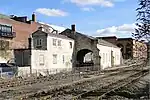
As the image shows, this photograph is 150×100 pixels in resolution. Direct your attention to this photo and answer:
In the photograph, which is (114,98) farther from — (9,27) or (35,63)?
(9,27)

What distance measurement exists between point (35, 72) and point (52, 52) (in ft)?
31.8

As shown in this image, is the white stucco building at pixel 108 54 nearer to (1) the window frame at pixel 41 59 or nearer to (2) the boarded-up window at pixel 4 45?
(1) the window frame at pixel 41 59

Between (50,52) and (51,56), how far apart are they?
668mm

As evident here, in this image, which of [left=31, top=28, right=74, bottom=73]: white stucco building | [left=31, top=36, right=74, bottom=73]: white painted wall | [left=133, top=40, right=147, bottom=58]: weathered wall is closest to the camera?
[left=133, top=40, right=147, bottom=58]: weathered wall

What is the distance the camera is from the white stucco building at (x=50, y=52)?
49638mm

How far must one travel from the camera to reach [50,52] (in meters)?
54.5

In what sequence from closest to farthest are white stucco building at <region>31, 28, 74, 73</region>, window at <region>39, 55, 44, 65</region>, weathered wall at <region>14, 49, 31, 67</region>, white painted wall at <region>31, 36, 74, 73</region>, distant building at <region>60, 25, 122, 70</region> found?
1. weathered wall at <region>14, 49, 31, 67</region>
2. white painted wall at <region>31, 36, 74, 73</region>
3. white stucco building at <region>31, 28, 74, 73</region>
4. window at <region>39, 55, 44, 65</region>
5. distant building at <region>60, 25, 122, 70</region>

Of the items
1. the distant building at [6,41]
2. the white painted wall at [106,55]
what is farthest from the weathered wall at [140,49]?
the white painted wall at [106,55]

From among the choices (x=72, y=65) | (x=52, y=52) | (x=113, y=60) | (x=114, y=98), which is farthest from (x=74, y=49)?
(x=114, y=98)

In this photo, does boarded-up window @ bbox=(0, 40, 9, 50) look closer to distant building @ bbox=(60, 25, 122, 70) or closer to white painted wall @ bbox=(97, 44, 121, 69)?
distant building @ bbox=(60, 25, 122, 70)

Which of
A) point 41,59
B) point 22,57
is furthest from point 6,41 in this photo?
point 41,59

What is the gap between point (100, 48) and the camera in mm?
64875

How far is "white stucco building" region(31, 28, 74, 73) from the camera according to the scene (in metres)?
49.6

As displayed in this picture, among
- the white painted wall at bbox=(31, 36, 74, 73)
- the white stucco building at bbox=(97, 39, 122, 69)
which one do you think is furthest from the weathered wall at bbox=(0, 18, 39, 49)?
the white stucco building at bbox=(97, 39, 122, 69)
